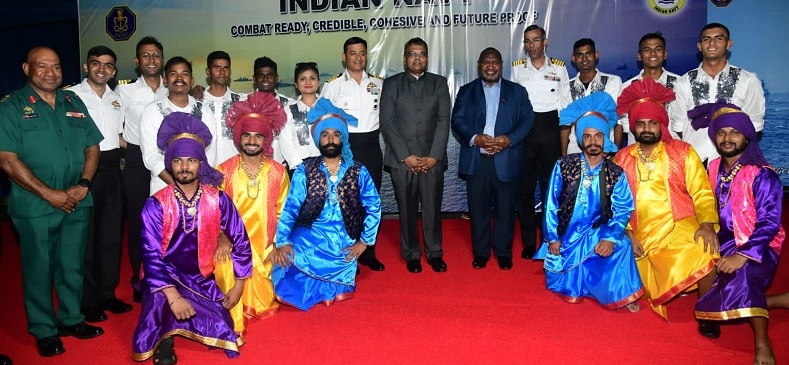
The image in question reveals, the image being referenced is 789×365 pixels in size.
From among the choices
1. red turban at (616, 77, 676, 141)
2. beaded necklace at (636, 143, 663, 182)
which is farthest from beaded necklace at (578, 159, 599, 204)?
red turban at (616, 77, 676, 141)

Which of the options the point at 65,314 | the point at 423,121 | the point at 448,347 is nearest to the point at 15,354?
the point at 65,314

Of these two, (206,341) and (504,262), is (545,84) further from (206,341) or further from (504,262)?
(206,341)

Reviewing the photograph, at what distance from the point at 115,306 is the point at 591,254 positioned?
11.4ft

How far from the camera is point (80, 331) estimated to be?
3990mm

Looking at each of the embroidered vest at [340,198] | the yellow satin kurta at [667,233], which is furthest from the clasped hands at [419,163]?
the yellow satin kurta at [667,233]

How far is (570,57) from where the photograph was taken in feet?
25.3

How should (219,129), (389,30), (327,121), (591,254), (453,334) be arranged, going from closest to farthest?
1. (453,334)
2. (591,254)
3. (327,121)
4. (219,129)
5. (389,30)

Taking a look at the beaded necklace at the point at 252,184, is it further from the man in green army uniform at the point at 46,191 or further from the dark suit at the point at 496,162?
the dark suit at the point at 496,162

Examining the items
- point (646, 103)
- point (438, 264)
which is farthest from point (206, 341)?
point (646, 103)

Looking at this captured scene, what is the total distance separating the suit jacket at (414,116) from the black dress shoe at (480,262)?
35.6 inches

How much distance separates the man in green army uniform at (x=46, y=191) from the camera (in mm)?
3746

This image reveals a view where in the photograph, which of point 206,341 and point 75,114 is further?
point 75,114

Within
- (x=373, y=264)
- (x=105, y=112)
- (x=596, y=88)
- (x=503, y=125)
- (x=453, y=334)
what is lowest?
(x=453, y=334)

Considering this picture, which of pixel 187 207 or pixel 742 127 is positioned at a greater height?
pixel 742 127
